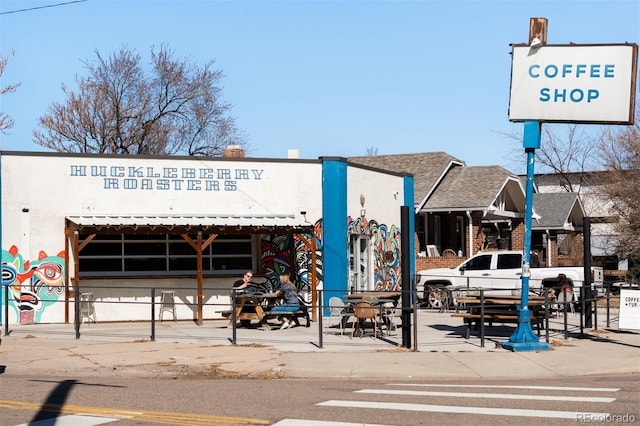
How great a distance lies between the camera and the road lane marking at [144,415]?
8.92 meters

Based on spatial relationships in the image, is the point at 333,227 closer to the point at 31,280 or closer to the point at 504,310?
the point at 504,310

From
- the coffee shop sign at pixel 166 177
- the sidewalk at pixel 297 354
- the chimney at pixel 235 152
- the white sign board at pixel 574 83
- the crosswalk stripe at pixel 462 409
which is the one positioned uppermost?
the white sign board at pixel 574 83

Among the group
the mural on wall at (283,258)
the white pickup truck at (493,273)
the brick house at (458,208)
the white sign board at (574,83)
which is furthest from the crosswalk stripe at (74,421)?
the brick house at (458,208)

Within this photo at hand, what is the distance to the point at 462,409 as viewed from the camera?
969cm

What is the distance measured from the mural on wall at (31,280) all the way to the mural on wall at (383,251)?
8.31 meters

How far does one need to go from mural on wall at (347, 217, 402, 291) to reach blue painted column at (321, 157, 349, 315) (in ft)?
3.59

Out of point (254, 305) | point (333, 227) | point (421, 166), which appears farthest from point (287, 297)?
point (421, 166)

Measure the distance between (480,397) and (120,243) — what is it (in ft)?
46.4

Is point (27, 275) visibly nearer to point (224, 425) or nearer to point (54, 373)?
point (54, 373)

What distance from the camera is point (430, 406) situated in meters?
9.93

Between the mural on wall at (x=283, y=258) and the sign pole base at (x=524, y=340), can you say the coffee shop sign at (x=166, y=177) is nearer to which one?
the mural on wall at (x=283, y=258)

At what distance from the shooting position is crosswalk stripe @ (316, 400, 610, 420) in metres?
9.18

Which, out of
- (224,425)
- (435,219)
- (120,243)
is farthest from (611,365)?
(435,219)

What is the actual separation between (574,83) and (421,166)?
68.8 ft
